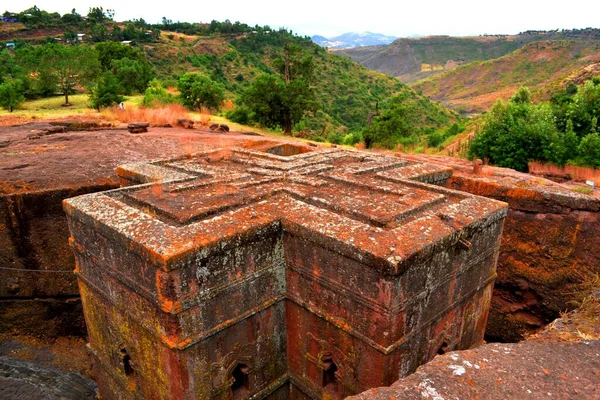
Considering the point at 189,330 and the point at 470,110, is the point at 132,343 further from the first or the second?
the point at 470,110

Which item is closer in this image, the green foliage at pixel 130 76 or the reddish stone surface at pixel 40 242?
the reddish stone surface at pixel 40 242

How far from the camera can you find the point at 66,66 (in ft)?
74.6

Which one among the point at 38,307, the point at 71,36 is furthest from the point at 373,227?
the point at 71,36

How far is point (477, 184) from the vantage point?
25.5 feet

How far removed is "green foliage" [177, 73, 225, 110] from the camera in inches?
857

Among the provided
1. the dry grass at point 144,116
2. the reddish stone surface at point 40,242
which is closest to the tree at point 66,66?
the dry grass at point 144,116

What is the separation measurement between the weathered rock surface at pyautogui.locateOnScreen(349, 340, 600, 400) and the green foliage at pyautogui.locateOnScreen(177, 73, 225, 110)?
68.6 feet

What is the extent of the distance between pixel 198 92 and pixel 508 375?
21194 millimetres

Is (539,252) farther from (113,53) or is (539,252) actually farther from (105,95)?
(113,53)

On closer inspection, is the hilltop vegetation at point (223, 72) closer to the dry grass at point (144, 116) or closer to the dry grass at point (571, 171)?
the dry grass at point (144, 116)

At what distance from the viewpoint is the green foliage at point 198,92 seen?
21766mm

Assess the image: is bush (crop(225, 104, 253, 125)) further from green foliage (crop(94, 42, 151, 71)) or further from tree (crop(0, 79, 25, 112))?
green foliage (crop(94, 42, 151, 71))

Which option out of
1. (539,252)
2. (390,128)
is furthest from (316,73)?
(539,252)

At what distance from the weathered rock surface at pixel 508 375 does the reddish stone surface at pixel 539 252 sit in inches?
169
